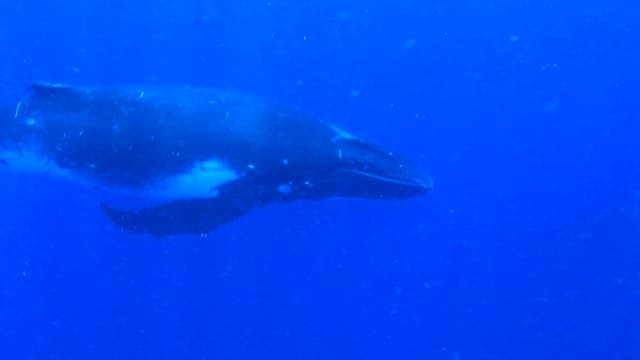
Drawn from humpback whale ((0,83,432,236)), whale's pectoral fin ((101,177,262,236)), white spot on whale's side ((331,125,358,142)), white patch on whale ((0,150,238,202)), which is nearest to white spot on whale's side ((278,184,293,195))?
humpback whale ((0,83,432,236))

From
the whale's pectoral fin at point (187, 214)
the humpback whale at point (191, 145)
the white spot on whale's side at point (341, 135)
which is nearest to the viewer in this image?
the humpback whale at point (191, 145)

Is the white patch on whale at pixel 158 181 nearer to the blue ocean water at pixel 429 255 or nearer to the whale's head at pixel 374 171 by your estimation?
the whale's head at pixel 374 171

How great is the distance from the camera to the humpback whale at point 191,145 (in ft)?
33.0

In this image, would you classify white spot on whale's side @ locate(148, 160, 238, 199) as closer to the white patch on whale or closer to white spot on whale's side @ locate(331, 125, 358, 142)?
the white patch on whale

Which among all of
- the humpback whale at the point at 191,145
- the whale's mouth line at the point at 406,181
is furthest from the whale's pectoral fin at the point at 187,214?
the whale's mouth line at the point at 406,181

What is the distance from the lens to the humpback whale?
33.0ft

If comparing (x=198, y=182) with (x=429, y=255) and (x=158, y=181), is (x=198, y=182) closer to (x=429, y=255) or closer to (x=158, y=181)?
(x=158, y=181)

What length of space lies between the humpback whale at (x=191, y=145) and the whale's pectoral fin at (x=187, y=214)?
0.30 m

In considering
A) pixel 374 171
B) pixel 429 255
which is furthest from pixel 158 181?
pixel 429 255

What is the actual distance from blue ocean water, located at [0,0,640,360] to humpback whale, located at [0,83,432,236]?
5050mm

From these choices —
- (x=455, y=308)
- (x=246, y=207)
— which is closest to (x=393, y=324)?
(x=455, y=308)

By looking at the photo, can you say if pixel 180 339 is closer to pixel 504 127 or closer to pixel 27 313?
pixel 27 313

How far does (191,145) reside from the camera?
10.0 metres

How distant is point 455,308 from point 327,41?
10281mm
